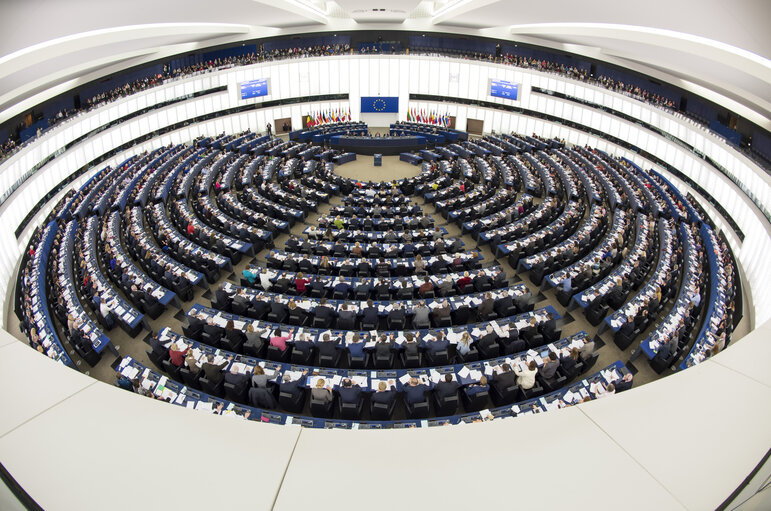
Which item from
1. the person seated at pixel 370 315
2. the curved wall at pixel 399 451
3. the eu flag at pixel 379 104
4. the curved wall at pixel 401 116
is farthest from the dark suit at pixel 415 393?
the eu flag at pixel 379 104

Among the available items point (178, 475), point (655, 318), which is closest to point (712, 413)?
point (178, 475)

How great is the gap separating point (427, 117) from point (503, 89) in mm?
7375

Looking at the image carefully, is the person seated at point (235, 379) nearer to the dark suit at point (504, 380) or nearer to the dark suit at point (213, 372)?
the dark suit at point (213, 372)

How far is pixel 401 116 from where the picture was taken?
40562 millimetres

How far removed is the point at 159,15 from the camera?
19156 mm

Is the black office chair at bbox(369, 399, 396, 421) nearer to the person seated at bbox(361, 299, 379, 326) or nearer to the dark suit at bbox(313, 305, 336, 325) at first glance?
the person seated at bbox(361, 299, 379, 326)

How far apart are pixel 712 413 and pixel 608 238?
18.0 m

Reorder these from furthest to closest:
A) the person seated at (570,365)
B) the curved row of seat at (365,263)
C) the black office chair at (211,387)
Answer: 1. the curved row of seat at (365,263)
2. the person seated at (570,365)
3. the black office chair at (211,387)

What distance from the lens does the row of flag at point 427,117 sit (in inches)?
1539

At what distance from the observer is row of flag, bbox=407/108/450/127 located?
39088 mm

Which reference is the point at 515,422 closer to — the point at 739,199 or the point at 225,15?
the point at 739,199

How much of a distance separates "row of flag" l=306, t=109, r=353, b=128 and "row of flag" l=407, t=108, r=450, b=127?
19.6 feet

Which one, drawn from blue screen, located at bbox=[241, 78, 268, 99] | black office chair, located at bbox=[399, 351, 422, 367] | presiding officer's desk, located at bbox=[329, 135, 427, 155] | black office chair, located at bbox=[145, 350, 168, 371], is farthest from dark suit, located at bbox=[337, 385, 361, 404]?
blue screen, located at bbox=[241, 78, 268, 99]

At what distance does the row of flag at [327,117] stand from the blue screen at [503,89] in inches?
536
